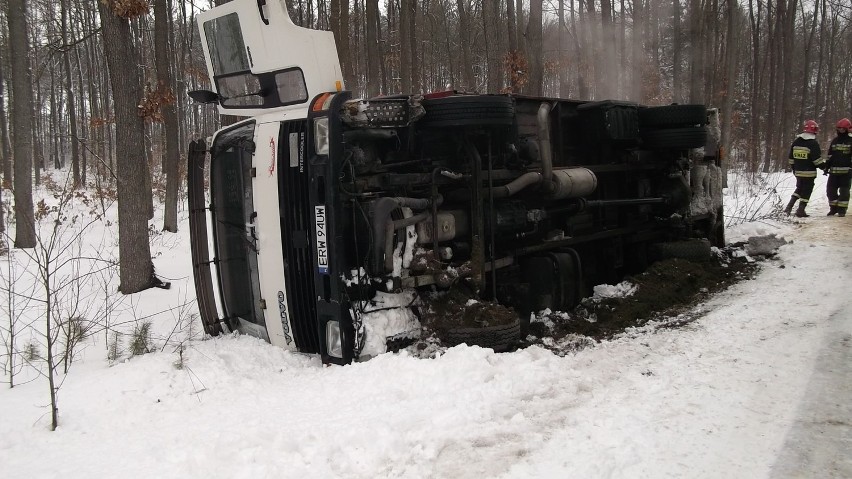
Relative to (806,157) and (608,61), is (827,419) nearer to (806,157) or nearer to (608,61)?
(806,157)

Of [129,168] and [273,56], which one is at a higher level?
[273,56]

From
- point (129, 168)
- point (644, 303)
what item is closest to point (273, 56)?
point (129, 168)

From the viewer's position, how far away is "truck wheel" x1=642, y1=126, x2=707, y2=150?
691 cm

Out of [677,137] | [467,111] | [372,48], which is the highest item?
[372,48]

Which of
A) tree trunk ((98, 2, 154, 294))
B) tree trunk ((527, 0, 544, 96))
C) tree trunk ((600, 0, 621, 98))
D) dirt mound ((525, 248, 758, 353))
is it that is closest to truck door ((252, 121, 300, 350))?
dirt mound ((525, 248, 758, 353))

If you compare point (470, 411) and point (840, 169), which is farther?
point (840, 169)

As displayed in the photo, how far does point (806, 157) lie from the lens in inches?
461

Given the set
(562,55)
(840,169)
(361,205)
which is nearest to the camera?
(361,205)

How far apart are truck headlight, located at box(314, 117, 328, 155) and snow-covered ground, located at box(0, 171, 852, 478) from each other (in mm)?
1539

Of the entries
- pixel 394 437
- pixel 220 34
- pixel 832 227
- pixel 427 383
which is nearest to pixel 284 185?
pixel 220 34

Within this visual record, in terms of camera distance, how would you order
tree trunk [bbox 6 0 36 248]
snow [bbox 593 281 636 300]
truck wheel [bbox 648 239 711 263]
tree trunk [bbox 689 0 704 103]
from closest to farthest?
1. snow [bbox 593 281 636 300]
2. truck wheel [bbox 648 239 711 263]
3. tree trunk [bbox 6 0 36 248]
4. tree trunk [bbox 689 0 704 103]

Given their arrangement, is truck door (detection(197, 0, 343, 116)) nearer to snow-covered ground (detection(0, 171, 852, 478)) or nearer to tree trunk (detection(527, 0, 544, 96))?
snow-covered ground (detection(0, 171, 852, 478))

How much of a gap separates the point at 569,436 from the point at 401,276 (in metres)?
1.84

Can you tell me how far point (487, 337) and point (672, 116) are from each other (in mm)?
3982
